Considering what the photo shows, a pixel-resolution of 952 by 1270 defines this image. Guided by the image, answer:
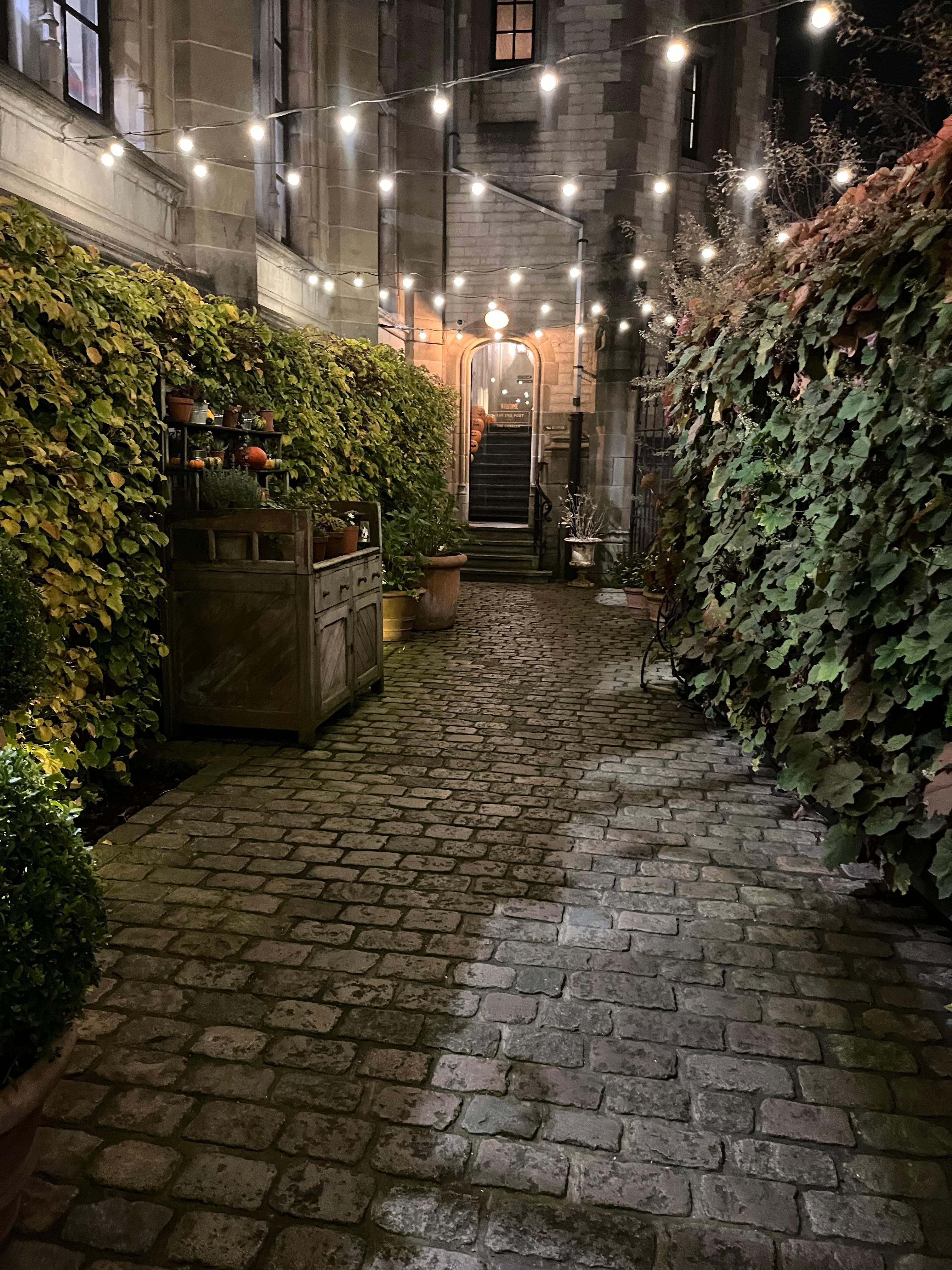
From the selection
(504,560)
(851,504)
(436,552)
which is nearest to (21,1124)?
(851,504)

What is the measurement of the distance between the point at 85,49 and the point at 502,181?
9.34m

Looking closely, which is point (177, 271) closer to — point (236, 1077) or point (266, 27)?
point (266, 27)

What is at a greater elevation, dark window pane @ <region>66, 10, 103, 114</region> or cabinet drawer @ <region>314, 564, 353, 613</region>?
dark window pane @ <region>66, 10, 103, 114</region>

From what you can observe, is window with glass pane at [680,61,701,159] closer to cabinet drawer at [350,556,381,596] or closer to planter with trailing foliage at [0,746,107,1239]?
cabinet drawer at [350,556,381,596]

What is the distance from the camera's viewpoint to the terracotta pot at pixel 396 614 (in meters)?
8.38

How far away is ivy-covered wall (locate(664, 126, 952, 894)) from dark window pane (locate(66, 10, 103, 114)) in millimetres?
5594

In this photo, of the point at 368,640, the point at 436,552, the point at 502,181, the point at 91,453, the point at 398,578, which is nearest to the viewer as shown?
the point at 91,453

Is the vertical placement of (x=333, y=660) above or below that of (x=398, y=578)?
below

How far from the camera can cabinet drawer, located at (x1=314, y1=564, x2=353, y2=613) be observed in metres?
5.13

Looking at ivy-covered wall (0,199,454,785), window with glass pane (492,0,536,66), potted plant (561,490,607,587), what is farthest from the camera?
window with glass pane (492,0,536,66)

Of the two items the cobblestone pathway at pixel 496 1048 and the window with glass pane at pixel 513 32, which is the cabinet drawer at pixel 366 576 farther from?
the window with glass pane at pixel 513 32

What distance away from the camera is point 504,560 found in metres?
14.1

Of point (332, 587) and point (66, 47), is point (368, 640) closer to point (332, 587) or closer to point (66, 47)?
point (332, 587)

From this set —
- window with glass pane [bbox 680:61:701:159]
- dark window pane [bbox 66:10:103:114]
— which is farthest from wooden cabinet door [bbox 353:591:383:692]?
window with glass pane [bbox 680:61:701:159]
